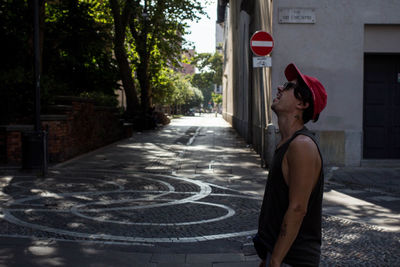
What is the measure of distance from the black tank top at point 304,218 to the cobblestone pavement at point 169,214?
8.28ft

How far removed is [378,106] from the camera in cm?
1239

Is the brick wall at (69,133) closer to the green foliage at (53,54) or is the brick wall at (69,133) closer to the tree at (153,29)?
the green foliage at (53,54)

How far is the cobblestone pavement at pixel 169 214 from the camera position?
4977 millimetres

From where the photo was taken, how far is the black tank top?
6.74 feet

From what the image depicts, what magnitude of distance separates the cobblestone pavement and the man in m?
2.53

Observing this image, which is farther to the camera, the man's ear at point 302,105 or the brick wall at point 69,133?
the brick wall at point 69,133

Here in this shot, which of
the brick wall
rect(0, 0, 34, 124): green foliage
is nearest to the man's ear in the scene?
the brick wall

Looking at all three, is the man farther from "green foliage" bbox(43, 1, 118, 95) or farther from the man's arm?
"green foliage" bbox(43, 1, 118, 95)

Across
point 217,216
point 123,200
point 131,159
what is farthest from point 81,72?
point 217,216

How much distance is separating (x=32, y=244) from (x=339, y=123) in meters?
8.96

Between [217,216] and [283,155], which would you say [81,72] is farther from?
[283,155]

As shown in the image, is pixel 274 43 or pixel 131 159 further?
pixel 131 159

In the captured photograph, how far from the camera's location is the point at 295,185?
6.41 feet

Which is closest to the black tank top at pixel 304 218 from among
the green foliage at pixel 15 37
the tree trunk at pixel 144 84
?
the green foliage at pixel 15 37
